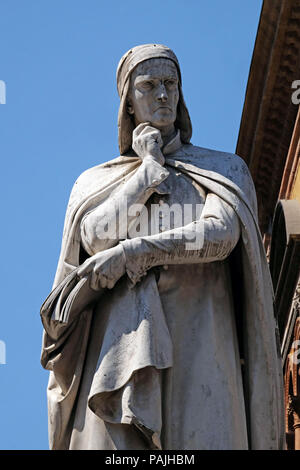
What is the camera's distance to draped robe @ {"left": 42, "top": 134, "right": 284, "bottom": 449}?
7789 millimetres

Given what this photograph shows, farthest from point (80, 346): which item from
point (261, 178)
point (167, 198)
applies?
point (261, 178)

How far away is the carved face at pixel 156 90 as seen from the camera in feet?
28.6

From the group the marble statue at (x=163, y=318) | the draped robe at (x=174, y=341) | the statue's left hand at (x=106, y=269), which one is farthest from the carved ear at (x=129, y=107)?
the statue's left hand at (x=106, y=269)

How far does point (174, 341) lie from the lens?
316 inches

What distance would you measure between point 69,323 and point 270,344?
1.01m

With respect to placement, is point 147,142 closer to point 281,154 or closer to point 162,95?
point 162,95

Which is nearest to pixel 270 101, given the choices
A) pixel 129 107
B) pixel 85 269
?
pixel 129 107

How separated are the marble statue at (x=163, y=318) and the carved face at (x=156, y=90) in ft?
0.43

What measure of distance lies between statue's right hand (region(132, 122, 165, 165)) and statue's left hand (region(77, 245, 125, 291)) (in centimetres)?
72

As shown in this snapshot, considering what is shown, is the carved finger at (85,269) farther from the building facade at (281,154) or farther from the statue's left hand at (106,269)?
the building facade at (281,154)

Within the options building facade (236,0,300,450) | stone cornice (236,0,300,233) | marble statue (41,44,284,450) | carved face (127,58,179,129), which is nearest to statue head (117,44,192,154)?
carved face (127,58,179,129)

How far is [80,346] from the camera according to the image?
26.7 feet
